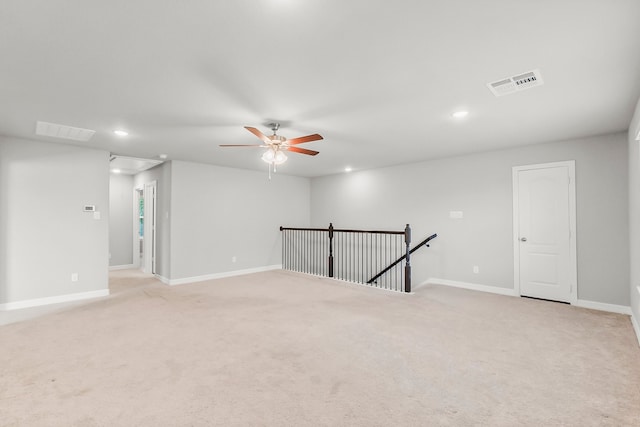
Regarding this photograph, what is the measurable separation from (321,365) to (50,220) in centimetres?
470

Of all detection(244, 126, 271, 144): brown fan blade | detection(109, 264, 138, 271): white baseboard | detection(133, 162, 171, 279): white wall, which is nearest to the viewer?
detection(244, 126, 271, 144): brown fan blade

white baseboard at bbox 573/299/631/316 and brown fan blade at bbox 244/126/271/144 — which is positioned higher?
brown fan blade at bbox 244/126/271/144

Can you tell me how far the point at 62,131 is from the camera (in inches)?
157

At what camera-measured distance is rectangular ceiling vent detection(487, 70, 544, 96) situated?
2.49 metres

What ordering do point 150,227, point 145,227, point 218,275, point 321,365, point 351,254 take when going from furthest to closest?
point 351,254
point 145,227
point 150,227
point 218,275
point 321,365

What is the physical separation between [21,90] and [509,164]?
6200mm

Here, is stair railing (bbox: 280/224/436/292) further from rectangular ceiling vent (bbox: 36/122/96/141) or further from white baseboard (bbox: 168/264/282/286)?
rectangular ceiling vent (bbox: 36/122/96/141)

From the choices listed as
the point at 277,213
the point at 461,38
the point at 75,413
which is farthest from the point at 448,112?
the point at 277,213

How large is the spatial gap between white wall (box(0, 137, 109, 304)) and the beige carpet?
0.84 meters

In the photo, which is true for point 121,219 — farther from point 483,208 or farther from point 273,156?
point 483,208

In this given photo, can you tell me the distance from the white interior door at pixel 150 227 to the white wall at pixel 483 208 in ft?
13.3

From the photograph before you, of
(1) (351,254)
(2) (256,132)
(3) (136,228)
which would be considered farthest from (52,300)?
Answer: (1) (351,254)

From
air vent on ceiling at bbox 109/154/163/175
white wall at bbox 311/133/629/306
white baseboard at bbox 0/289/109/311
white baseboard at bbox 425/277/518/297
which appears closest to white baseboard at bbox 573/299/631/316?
white wall at bbox 311/133/629/306

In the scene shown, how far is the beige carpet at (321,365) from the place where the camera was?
197 cm
